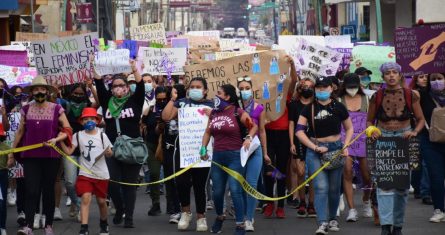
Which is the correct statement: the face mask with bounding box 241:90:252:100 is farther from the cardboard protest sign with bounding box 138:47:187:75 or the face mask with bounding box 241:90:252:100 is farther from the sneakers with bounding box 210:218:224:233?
the cardboard protest sign with bounding box 138:47:187:75

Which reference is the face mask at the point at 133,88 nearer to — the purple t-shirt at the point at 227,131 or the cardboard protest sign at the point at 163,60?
the purple t-shirt at the point at 227,131

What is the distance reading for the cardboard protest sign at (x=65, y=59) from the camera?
1362cm

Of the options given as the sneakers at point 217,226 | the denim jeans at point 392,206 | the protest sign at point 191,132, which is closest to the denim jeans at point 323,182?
the denim jeans at point 392,206

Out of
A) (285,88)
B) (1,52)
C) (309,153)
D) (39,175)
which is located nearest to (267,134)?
(285,88)

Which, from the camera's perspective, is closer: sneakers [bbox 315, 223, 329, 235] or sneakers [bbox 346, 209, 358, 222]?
sneakers [bbox 315, 223, 329, 235]

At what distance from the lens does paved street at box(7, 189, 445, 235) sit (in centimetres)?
1202

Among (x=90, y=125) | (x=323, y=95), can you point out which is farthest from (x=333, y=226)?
(x=90, y=125)

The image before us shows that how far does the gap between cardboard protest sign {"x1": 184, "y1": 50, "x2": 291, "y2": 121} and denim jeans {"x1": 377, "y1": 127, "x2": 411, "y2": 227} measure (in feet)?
10.2

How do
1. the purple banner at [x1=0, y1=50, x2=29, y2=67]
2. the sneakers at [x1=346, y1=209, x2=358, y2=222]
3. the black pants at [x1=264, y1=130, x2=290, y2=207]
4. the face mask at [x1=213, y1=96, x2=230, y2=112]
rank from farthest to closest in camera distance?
the purple banner at [x1=0, y1=50, x2=29, y2=67]
the black pants at [x1=264, y1=130, x2=290, y2=207]
the sneakers at [x1=346, y1=209, x2=358, y2=222]
the face mask at [x1=213, y1=96, x2=230, y2=112]

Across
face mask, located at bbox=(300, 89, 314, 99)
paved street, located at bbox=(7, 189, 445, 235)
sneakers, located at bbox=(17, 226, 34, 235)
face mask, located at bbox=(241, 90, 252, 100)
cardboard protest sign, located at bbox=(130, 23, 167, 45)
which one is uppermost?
cardboard protest sign, located at bbox=(130, 23, 167, 45)

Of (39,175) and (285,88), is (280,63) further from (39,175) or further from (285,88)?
(39,175)

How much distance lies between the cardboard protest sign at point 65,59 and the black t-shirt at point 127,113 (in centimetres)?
105

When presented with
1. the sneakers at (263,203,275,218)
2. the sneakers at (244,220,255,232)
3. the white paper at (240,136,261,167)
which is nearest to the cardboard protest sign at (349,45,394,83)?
the sneakers at (263,203,275,218)

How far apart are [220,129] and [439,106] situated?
2.74m
